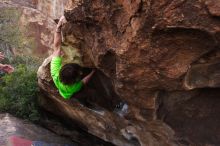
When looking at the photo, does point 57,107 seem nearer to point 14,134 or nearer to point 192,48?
point 14,134

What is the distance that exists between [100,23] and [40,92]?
3898mm

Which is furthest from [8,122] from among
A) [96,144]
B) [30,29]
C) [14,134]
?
[30,29]

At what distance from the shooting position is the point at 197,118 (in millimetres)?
7211

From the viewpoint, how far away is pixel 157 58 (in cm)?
628

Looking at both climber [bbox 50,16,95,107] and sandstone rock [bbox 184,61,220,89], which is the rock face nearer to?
sandstone rock [bbox 184,61,220,89]

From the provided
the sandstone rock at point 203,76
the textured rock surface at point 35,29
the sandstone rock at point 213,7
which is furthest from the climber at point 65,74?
the textured rock surface at point 35,29

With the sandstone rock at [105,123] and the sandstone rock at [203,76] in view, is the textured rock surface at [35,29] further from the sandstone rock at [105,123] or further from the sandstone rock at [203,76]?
the sandstone rock at [203,76]

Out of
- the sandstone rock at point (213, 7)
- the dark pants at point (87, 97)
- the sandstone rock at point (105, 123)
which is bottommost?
→ the sandstone rock at point (105, 123)

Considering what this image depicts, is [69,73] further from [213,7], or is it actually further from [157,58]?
[213,7]

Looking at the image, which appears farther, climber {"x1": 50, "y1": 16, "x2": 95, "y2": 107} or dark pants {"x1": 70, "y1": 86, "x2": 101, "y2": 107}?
dark pants {"x1": 70, "y1": 86, "x2": 101, "y2": 107}

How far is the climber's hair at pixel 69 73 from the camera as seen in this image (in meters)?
7.83

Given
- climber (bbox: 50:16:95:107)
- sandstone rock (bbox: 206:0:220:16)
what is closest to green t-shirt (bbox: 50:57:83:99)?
climber (bbox: 50:16:95:107)

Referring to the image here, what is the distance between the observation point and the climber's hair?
783cm

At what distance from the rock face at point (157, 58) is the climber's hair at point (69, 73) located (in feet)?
0.78
